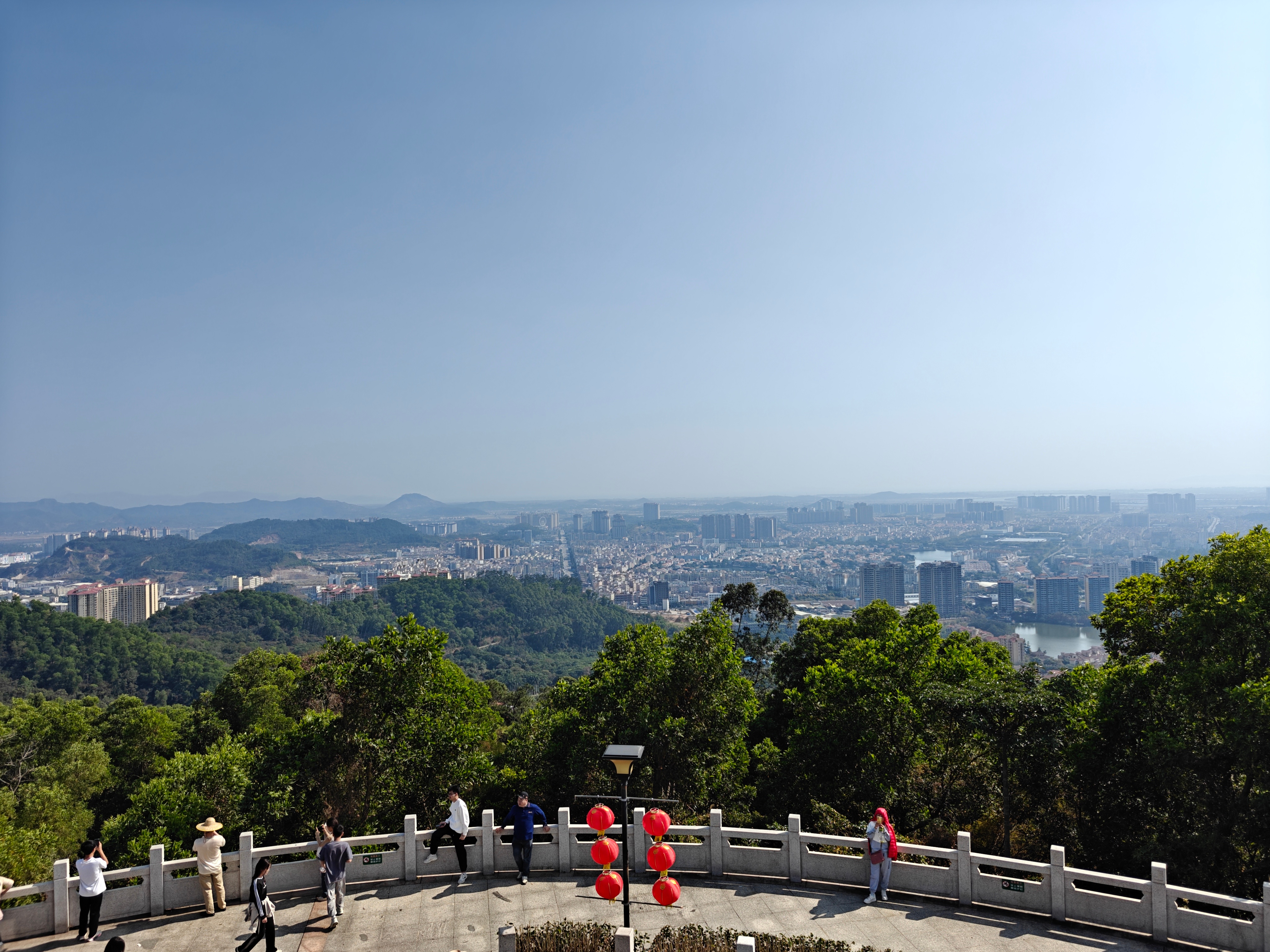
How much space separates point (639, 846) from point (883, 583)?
154418 millimetres

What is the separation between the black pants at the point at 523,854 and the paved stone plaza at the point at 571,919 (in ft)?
0.71

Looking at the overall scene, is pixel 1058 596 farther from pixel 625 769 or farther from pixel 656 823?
pixel 625 769

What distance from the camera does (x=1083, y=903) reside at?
26.3 ft

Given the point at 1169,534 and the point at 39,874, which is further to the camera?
the point at 1169,534

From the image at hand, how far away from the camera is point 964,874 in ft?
28.0

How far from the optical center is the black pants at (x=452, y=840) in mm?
9172

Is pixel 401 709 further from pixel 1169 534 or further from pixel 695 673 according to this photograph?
pixel 1169 534

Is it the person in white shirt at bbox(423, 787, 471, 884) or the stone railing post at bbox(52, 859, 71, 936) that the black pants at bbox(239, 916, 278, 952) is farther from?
the stone railing post at bbox(52, 859, 71, 936)

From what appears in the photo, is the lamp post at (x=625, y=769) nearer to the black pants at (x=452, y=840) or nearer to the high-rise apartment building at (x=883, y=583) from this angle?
the black pants at (x=452, y=840)

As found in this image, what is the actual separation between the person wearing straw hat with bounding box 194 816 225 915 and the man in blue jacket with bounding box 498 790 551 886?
3.23m

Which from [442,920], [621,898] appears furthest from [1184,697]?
[442,920]

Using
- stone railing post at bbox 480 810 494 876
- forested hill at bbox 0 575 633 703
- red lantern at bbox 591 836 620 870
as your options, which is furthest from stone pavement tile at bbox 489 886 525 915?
forested hill at bbox 0 575 633 703

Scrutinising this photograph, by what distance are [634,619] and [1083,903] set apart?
133m

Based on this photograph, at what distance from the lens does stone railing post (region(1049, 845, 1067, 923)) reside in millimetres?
8117
